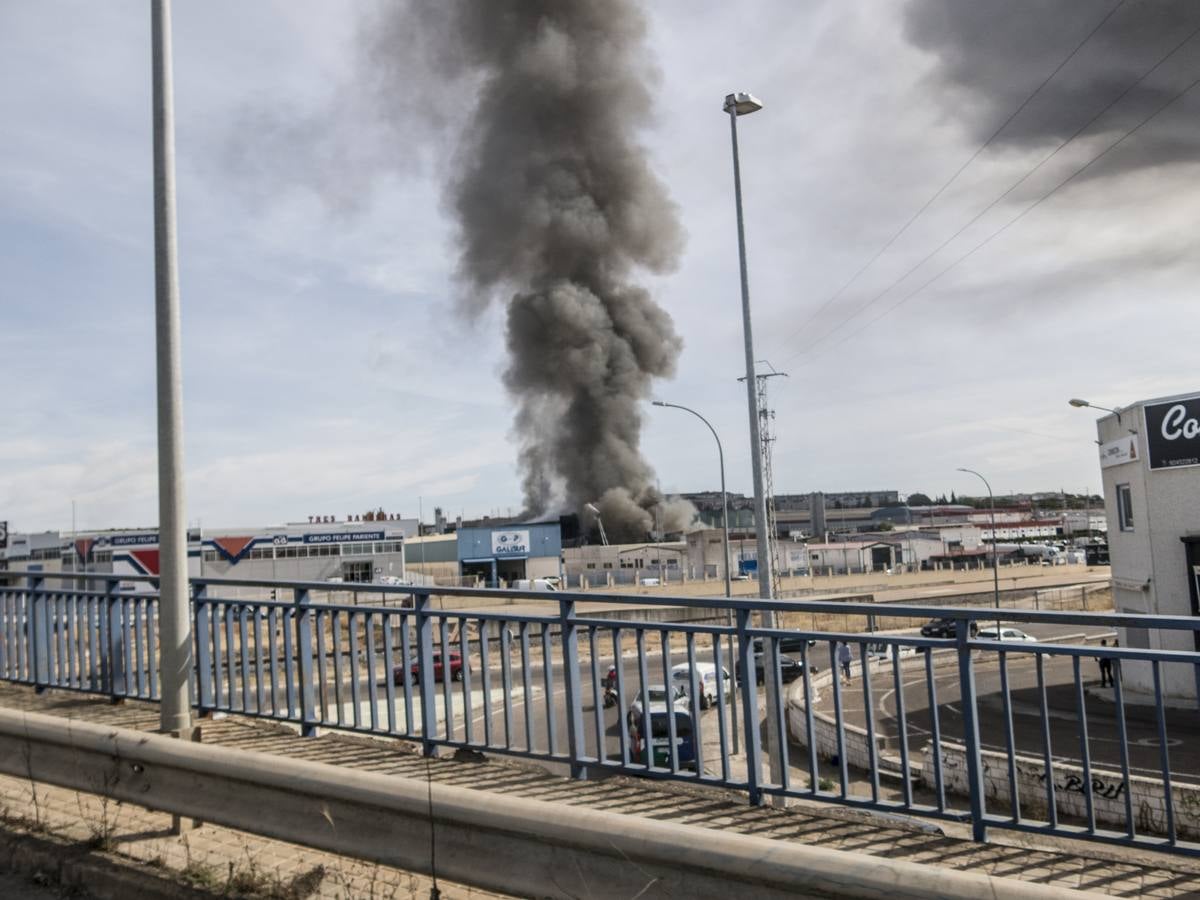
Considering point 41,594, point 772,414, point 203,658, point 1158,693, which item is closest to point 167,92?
point 203,658

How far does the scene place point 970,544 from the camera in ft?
305

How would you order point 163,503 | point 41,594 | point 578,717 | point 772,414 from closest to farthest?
point 578,717 < point 163,503 < point 41,594 < point 772,414

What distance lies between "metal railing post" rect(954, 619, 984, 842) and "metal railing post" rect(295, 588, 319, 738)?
11.6ft

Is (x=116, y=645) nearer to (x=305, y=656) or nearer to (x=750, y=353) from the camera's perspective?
(x=305, y=656)

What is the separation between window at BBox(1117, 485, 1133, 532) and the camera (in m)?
25.0

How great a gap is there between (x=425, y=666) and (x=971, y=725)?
2.74m

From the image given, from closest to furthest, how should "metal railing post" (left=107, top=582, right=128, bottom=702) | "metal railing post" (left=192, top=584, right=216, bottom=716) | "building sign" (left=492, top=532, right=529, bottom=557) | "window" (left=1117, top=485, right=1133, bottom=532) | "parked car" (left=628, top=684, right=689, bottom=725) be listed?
1. "parked car" (left=628, top=684, right=689, bottom=725)
2. "metal railing post" (left=192, top=584, right=216, bottom=716)
3. "metal railing post" (left=107, top=582, right=128, bottom=702)
4. "window" (left=1117, top=485, right=1133, bottom=532)
5. "building sign" (left=492, top=532, right=529, bottom=557)

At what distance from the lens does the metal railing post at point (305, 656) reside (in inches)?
215

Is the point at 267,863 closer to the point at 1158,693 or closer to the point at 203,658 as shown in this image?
the point at 203,658

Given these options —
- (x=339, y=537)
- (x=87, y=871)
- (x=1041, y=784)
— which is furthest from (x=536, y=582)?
(x=87, y=871)

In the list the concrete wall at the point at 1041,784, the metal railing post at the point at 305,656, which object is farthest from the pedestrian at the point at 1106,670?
the metal railing post at the point at 305,656

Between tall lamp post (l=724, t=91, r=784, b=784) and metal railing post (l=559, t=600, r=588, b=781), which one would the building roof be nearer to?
tall lamp post (l=724, t=91, r=784, b=784)

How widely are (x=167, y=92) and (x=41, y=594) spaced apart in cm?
402

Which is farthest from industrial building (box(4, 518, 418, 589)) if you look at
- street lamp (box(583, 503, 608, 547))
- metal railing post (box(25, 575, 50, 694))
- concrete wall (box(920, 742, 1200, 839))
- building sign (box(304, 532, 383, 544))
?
metal railing post (box(25, 575, 50, 694))
